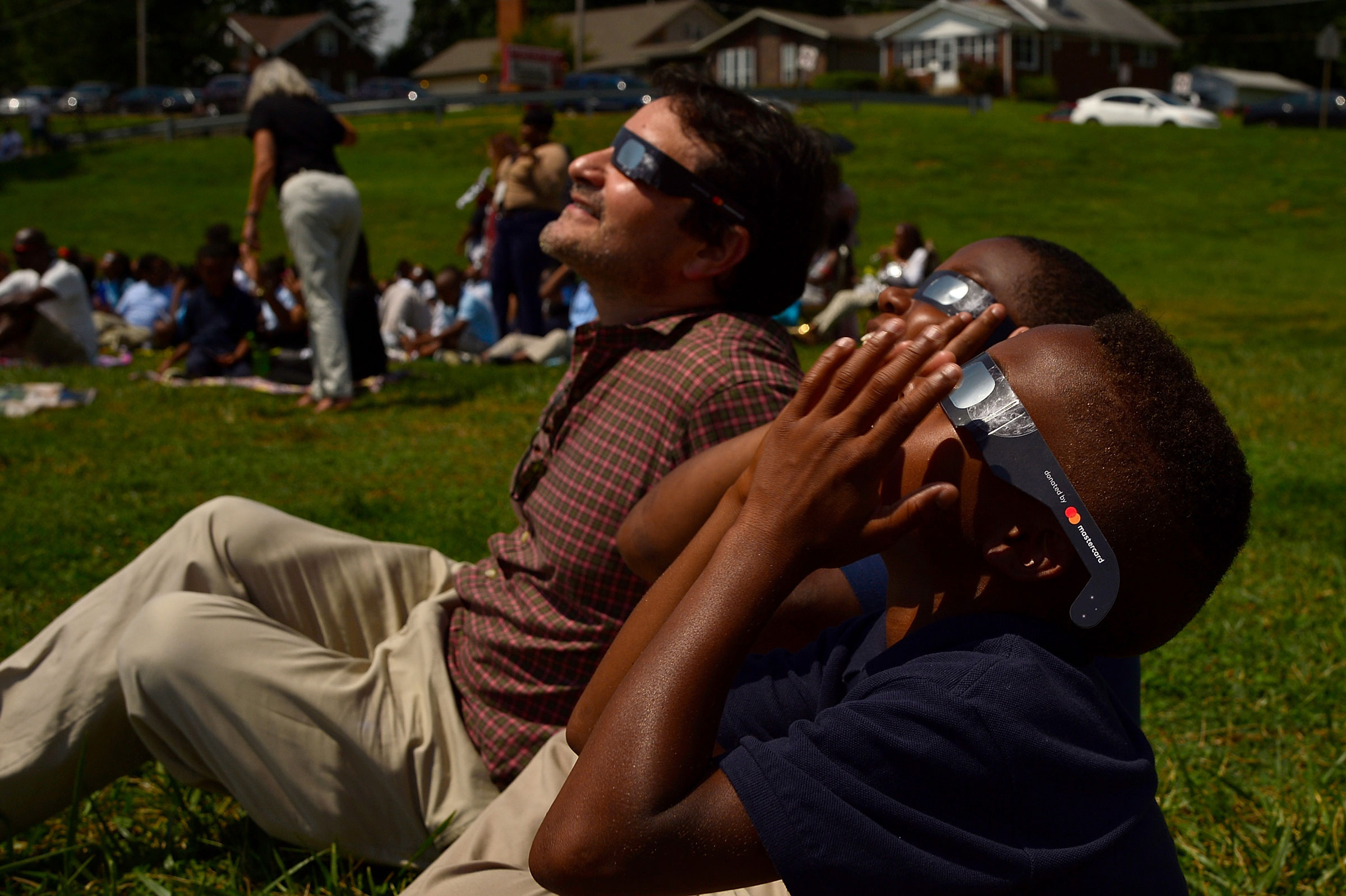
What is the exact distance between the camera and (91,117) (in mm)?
50531

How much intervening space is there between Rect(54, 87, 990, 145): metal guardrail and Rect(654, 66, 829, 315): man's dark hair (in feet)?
113

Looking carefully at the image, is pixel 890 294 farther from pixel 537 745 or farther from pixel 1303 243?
pixel 1303 243

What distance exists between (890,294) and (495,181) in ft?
31.2

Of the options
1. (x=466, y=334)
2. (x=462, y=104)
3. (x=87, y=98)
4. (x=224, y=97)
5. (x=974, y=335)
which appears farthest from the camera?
(x=87, y=98)

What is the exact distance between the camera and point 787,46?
2589 inches

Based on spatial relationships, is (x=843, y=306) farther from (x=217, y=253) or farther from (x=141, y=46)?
(x=141, y=46)

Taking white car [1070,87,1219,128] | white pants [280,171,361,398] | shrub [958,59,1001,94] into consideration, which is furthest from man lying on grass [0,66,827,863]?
shrub [958,59,1001,94]

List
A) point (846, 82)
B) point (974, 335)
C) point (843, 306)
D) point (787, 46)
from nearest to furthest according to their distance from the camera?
1. point (974, 335)
2. point (843, 306)
3. point (846, 82)
4. point (787, 46)

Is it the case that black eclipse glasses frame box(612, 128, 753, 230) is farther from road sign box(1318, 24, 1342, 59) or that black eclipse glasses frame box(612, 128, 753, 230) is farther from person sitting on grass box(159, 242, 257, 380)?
road sign box(1318, 24, 1342, 59)

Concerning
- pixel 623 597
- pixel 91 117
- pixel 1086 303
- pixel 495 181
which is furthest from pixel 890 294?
pixel 91 117

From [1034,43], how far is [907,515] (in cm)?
6419

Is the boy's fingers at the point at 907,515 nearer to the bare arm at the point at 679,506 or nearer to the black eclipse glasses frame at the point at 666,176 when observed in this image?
the bare arm at the point at 679,506

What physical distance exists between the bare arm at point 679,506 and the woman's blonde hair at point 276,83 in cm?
657

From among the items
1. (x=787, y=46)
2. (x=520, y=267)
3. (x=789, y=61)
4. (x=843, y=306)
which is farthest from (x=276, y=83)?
(x=787, y=46)
